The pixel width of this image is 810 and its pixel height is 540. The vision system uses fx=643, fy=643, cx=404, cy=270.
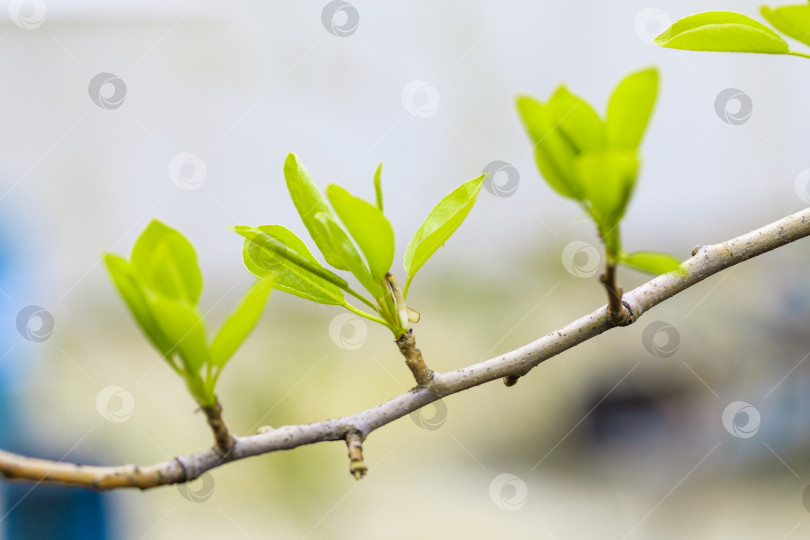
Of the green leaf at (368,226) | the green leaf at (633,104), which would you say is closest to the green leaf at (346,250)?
the green leaf at (368,226)

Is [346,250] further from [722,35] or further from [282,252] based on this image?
[722,35]

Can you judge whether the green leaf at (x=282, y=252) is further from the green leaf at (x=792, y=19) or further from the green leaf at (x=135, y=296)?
the green leaf at (x=792, y=19)

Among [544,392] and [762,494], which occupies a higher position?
[544,392]

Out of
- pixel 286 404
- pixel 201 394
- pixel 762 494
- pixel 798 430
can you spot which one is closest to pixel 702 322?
pixel 798 430

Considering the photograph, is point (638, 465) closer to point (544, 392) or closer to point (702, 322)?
point (544, 392)

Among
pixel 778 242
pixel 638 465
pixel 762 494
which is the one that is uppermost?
pixel 778 242

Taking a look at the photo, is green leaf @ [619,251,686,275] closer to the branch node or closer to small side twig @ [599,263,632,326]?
small side twig @ [599,263,632,326]

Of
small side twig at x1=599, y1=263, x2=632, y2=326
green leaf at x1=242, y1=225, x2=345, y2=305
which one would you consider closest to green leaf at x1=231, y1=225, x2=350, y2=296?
green leaf at x1=242, y1=225, x2=345, y2=305

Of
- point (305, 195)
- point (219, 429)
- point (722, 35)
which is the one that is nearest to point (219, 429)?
point (219, 429)
